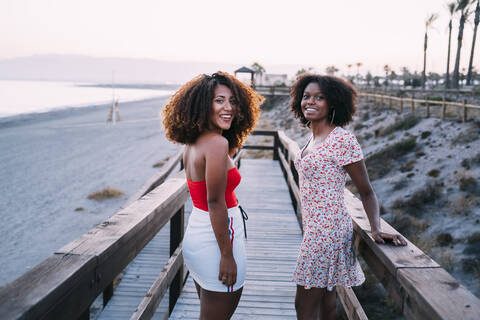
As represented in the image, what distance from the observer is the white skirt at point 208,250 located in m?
1.69

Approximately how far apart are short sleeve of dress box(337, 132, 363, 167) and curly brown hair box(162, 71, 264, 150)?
50cm

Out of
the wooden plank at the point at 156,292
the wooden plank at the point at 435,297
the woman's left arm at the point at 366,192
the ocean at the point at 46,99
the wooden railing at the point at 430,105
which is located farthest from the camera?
the ocean at the point at 46,99

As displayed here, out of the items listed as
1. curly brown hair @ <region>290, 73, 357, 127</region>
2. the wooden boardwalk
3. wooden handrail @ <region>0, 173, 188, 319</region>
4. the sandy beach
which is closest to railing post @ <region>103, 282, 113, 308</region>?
the wooden boardwalk

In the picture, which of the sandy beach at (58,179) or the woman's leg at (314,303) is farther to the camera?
the sandy beach at (58,179)

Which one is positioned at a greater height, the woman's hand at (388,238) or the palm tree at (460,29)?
the palm tree at (460,29)

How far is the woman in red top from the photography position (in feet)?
5.31

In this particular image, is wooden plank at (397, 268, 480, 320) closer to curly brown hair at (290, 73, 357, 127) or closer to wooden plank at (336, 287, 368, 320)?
wooden plank at (336, 287, 368, 320)

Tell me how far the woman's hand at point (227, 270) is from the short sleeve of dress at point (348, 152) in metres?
0.73

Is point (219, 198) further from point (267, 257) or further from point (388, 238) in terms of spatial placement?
point (267, 257)

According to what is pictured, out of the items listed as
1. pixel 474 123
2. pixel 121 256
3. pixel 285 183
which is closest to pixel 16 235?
pixel 285 183

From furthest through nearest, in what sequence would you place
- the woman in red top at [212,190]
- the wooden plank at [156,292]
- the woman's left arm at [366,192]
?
1. the wooden plank at [156,292]
2. the woman's left arm at [366,192]
3. the woman in red top at [212,190]

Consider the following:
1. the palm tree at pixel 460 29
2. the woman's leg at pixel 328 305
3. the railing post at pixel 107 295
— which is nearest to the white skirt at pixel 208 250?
the woman's leg at pixel 328 305

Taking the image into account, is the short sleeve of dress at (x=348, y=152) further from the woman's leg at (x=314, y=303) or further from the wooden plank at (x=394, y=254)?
the woman's leg at (x=314, y=303)

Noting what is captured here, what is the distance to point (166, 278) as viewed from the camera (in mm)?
2455
